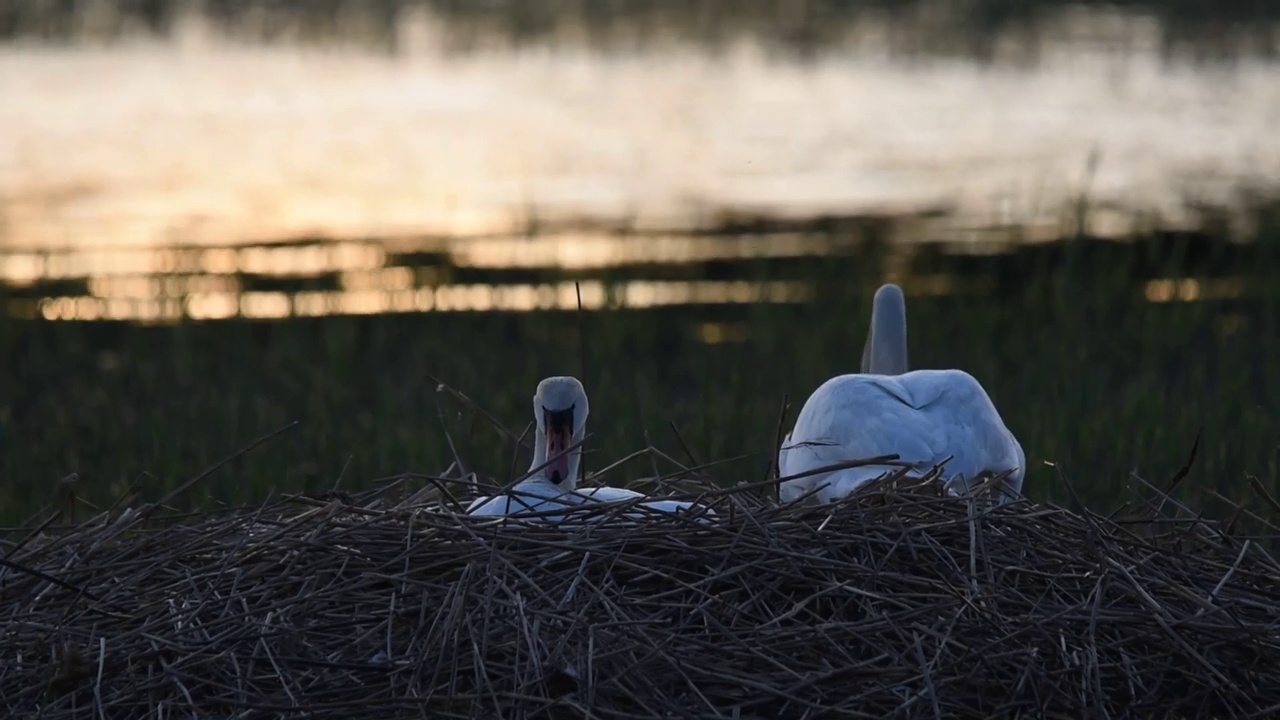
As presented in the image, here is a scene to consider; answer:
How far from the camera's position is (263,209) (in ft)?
50.9

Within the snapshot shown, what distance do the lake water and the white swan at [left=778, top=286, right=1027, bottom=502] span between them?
14.2 feet

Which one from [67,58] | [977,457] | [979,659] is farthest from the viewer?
[67,58]

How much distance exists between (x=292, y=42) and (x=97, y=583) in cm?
2203

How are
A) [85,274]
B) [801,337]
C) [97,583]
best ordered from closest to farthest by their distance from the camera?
[97,583] → [801,337] → [85,274]

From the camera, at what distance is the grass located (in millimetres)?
7785

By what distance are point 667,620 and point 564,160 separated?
1411 cm

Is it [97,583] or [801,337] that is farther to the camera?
[801,337]

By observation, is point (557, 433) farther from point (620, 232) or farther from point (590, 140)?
point (590, 140)

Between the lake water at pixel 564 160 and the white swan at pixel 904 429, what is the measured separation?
4343 millimetres

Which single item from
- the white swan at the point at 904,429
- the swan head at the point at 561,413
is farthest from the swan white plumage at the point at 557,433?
the white swan at the point at 904,429

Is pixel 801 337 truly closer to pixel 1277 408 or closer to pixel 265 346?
pixel 1277 408

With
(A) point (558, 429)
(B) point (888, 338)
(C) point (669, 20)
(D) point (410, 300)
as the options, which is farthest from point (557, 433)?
(C) point (669, 20)

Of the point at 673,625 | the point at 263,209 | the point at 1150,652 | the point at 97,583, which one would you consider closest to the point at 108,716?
the point at 97,583

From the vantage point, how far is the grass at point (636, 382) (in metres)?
7.79
